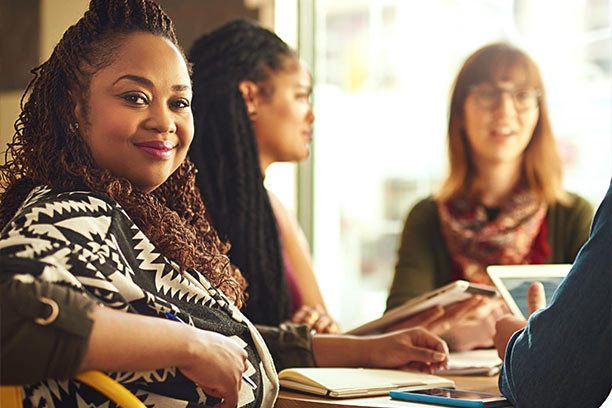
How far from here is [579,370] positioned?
991mm

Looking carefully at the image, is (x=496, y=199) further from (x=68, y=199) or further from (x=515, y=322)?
(x=68, y=199)

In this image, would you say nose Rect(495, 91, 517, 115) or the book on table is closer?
the book on table

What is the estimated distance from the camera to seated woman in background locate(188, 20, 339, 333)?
5.96ft

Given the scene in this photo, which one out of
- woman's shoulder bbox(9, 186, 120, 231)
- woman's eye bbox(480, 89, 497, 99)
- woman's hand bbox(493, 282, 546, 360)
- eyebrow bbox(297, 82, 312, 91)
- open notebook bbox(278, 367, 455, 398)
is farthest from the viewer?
woman's eye bbox(480, 89, 497, 99)

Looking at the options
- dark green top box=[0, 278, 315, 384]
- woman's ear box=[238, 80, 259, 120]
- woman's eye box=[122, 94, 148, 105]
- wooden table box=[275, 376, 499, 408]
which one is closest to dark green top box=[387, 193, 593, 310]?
woman's ear box=[238, 80, 259, 120]

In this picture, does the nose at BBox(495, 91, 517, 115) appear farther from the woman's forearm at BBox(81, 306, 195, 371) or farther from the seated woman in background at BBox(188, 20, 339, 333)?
the woman's forearm at BBox(81, 306, 195, 371)

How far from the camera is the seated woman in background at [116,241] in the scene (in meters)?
0.84

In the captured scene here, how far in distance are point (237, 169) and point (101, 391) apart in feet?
3.21

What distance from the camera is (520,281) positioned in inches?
63.1

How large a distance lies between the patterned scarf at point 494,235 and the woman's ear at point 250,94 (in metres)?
0.75

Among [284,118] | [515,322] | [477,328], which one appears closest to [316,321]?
[477,328]

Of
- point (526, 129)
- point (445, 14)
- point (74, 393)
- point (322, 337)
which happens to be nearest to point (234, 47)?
point (322, 337)

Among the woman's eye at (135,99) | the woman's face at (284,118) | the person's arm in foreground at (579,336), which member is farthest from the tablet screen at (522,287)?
the woman's eye at (135,99)

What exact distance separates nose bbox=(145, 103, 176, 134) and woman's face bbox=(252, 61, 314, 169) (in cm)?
78
